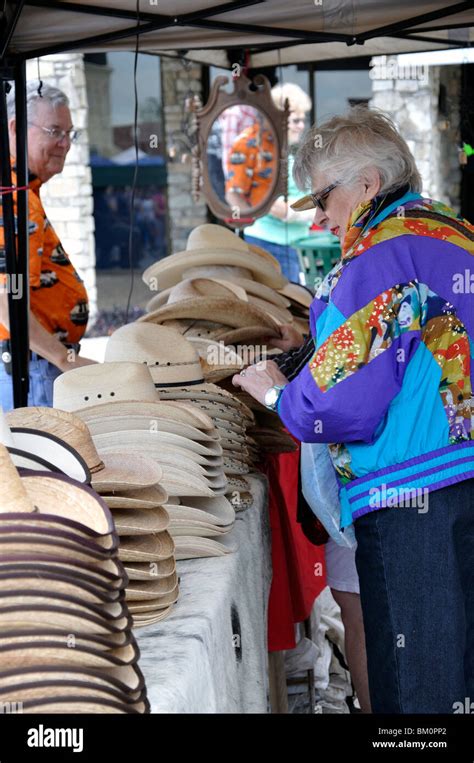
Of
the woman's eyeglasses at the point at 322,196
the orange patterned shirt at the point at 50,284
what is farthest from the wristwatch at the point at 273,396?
the orange patterned shirt at the point at 50,284

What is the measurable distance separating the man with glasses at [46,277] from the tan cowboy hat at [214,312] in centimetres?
38

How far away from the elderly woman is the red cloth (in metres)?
0.89

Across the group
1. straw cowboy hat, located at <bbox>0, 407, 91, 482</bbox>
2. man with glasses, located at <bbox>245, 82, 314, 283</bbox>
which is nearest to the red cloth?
straw cowboy hat, located at <bbox>0, 407, 91, 482</bbox>

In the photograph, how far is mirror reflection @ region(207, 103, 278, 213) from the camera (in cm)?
704

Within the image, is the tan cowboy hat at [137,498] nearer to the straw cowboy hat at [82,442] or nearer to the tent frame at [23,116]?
the straw cowboy hat at [82,442]

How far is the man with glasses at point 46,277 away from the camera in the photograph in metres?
3.81

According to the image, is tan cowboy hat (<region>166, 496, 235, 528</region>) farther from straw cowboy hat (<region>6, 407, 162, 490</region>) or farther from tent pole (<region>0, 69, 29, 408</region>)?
tent pole (<region>0, 69, 29, 408</region>)

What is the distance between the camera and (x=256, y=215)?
23.0 feet
